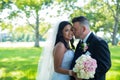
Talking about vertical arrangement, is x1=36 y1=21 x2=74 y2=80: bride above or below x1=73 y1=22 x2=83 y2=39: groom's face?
below

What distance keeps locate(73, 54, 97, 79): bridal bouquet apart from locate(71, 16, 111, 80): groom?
14 cm

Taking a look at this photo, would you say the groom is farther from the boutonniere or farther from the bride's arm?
the bride's arm

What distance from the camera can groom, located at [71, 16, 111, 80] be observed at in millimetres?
4477

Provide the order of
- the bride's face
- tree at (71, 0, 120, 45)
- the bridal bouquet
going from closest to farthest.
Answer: the bridal bouquet, the bride's face, tree at (71, 0, 120, 45)

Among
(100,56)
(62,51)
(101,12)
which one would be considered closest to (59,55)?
(62,51)

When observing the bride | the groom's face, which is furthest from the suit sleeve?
the bride

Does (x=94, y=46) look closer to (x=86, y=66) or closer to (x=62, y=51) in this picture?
(x=86, y=66)

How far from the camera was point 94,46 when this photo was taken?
15.0ft

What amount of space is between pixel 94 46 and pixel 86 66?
1.15 feet

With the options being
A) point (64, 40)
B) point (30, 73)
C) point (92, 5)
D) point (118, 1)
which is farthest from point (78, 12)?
point (64, 40)

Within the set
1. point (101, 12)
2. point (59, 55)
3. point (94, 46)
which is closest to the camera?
point (94, 46)

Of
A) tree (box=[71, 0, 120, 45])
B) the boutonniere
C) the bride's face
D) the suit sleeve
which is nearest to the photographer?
the suit sleeve

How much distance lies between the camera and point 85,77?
4.40 meters

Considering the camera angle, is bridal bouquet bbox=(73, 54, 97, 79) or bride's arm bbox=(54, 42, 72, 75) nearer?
bridal bouquet bbox=(73, 54, 97, 79)
